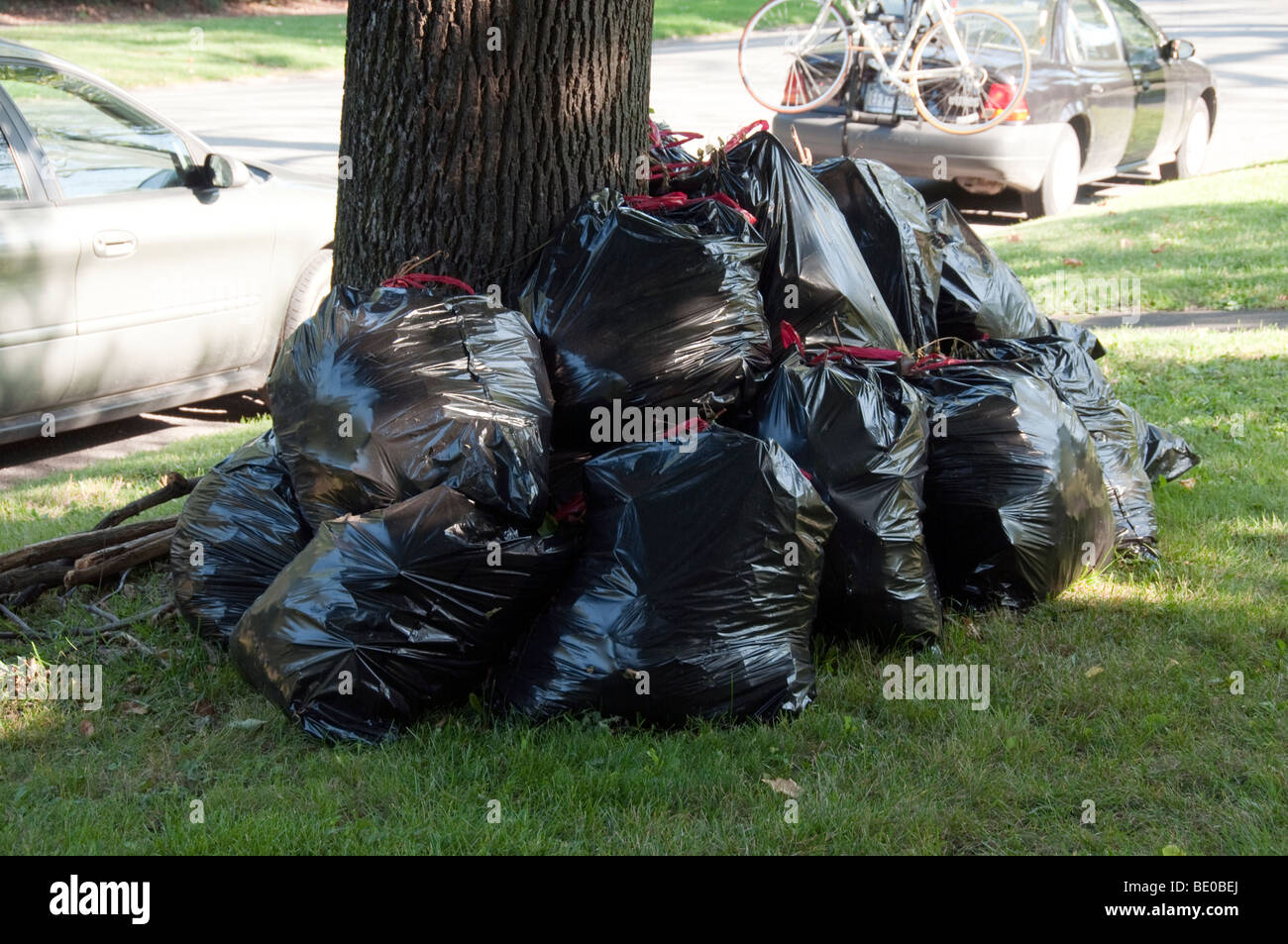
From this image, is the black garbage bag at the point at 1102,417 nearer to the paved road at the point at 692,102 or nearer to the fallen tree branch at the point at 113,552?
the fallen tree branch at the point at 113,552

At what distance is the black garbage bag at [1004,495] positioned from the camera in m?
3.66

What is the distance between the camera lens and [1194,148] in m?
12.2

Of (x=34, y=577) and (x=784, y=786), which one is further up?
(x=784, y=786)

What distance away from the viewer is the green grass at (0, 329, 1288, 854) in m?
2.67

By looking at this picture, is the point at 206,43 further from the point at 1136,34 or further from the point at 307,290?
the point at 307,290

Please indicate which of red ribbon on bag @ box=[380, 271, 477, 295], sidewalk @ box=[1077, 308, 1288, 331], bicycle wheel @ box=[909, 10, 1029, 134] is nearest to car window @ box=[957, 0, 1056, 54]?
bicycle wheel @ box=[909, 10, 1029, 134]

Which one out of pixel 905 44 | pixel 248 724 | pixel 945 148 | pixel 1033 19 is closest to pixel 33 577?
pixel 248 724

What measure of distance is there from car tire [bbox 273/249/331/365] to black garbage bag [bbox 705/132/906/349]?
2689 millimetres

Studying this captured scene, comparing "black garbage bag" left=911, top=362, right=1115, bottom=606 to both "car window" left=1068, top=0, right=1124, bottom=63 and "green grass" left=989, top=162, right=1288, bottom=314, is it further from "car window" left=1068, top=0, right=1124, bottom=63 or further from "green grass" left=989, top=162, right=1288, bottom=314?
"car window" left=1068, top=0, right=1124, bottom=63

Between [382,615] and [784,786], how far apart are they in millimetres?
1017

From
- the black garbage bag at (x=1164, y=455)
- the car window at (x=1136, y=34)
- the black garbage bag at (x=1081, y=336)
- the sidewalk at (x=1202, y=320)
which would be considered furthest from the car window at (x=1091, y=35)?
the black garbage bag at (x=1164, y=455)

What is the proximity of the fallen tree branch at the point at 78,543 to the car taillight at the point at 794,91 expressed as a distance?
705cm

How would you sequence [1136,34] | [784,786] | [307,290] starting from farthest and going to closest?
1. [1136,34]
2. [307,290]
3. [784,786]

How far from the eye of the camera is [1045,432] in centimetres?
375
